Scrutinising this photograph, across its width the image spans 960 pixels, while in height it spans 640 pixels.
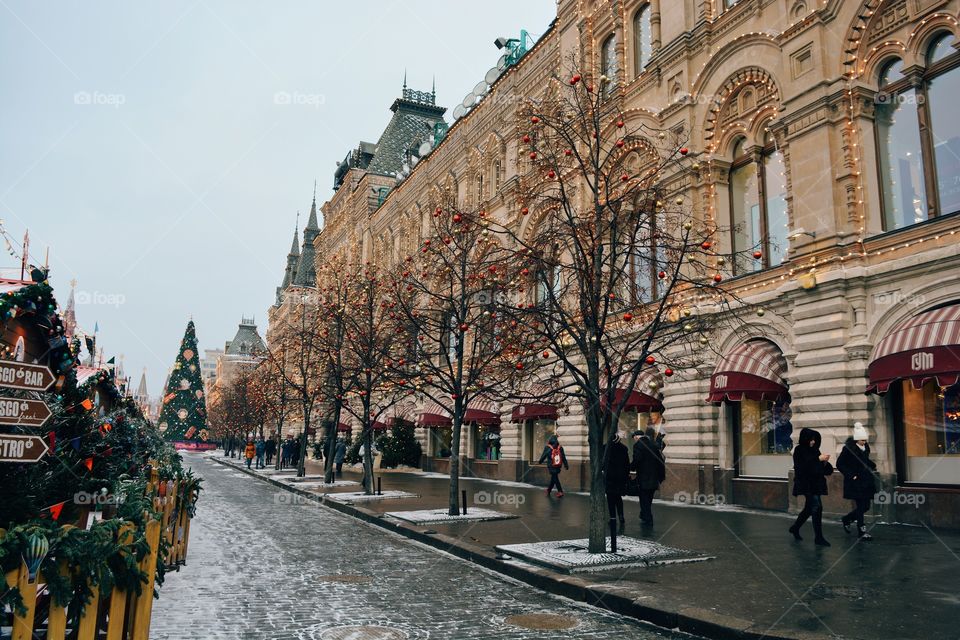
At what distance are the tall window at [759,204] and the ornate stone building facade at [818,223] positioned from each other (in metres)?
0.05

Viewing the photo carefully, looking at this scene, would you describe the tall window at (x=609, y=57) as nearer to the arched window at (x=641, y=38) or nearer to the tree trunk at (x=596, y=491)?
the arched window at (x=641, y=38)

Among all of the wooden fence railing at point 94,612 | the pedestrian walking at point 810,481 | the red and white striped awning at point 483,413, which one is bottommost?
the wooden fence railing at point 94,612

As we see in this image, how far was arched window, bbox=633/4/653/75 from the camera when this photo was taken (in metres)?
25.1

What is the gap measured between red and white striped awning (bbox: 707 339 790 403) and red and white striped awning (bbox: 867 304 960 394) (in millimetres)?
2882

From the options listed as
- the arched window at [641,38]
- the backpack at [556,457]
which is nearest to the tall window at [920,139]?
the arched window at [641,38]

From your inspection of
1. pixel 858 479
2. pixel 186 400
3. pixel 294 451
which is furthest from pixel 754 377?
pixel 186 400

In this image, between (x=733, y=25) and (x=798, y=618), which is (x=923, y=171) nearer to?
(x=733, y=25)

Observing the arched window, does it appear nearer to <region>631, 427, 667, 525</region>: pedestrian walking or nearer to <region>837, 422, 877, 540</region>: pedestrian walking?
<region>631, 427, 667, 525</region>: pedestrian walking

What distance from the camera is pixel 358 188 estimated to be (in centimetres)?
5647

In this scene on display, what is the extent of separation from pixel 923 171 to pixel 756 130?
5.19 m

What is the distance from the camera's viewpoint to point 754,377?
17.9 m

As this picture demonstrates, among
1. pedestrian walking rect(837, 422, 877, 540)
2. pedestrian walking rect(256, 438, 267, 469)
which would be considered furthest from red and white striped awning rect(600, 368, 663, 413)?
pedestrian walking rect(256, 438, 267, 469)

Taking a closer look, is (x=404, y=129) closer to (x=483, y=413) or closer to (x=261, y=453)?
(x=261, y=453)

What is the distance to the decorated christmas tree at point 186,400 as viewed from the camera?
97750 millimetres
